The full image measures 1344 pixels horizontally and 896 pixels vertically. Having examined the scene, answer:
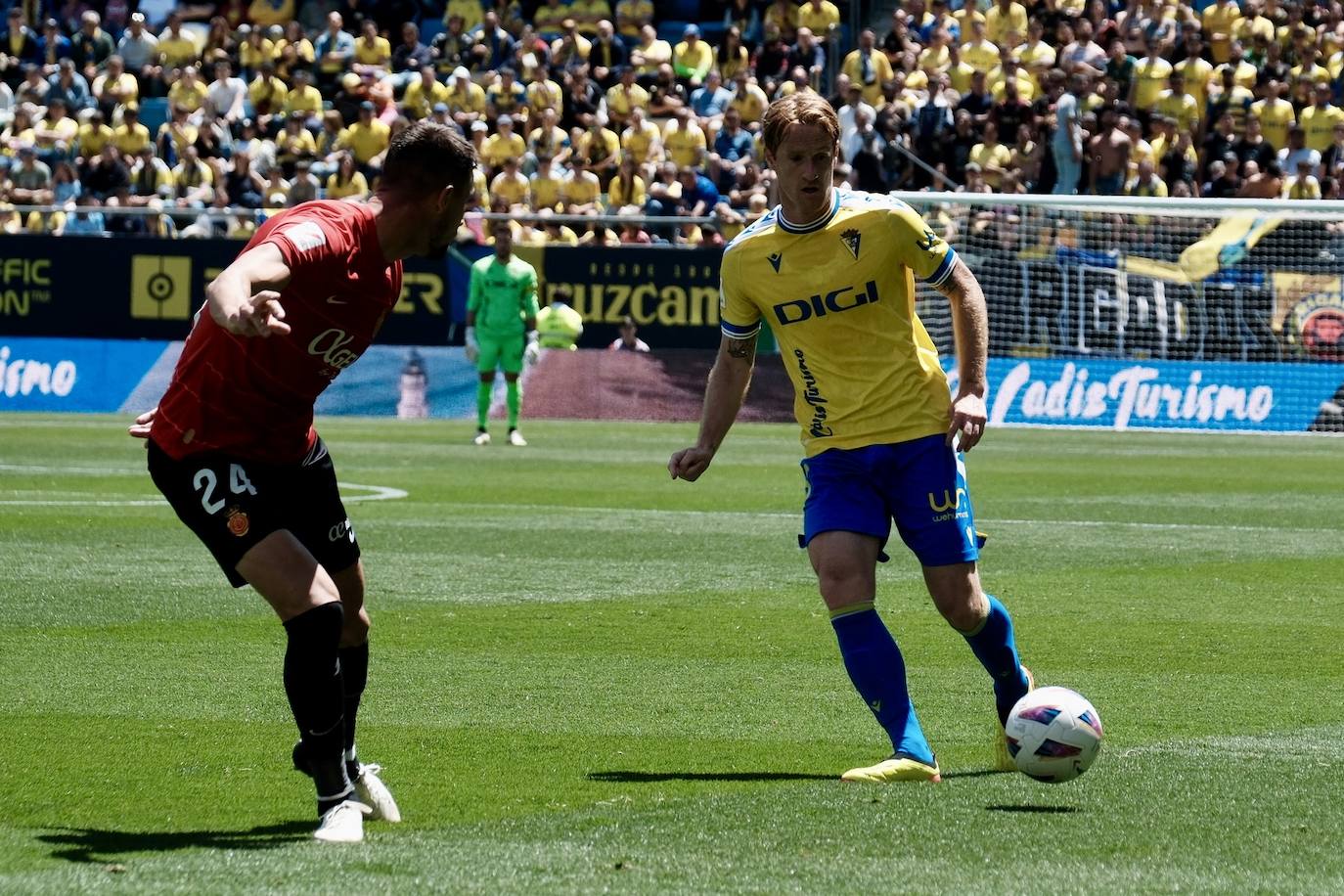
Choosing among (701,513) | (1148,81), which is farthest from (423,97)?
(701,513)

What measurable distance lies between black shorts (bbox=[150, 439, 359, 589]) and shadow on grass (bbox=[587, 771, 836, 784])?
3.64 ft

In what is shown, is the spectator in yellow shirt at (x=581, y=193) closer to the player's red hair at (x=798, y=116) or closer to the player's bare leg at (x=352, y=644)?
the player's red hair at (x=798, y=116)

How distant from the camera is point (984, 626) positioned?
652 cm

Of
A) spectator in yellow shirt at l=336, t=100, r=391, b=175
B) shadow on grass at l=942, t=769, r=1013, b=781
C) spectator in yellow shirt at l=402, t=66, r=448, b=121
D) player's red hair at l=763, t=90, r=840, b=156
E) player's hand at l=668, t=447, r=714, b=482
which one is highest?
player's red hair at l=763, t=90, r=840, b=156

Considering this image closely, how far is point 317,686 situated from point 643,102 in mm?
27245

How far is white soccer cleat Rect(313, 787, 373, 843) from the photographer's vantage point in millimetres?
5195

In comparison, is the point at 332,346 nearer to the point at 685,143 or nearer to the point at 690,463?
the point at 690,463

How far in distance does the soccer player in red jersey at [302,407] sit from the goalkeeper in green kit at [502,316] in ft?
58.6

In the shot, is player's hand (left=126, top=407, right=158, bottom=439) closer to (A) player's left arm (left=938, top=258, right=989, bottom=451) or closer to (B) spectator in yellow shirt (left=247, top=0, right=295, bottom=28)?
(A) player's left arm (left=938, top=258, right=989, bottom=451)

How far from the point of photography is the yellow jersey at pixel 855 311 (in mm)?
6492

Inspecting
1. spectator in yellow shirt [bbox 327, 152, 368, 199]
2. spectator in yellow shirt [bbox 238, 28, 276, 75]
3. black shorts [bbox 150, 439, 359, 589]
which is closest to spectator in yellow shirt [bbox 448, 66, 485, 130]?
spectator in yellow shirt [bbox 327, 152, 368, 199]

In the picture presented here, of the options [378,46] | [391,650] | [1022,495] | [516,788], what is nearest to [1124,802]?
[516,788]

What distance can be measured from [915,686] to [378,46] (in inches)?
1091

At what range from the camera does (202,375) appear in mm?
5527
